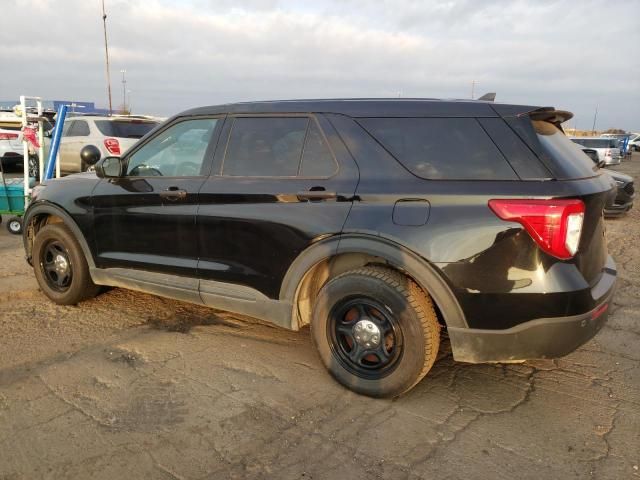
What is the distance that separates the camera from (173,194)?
372cm

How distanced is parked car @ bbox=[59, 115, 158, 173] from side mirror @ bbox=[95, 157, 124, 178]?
765 centimetres

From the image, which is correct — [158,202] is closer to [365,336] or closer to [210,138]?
[210,138]

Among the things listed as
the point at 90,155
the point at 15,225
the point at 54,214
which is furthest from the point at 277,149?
the point at 15,225

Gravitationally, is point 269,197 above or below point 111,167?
below

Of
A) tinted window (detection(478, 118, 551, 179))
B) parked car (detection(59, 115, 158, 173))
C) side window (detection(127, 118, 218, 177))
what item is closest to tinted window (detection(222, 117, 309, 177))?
side window (detection(127, 118, 218, 177))

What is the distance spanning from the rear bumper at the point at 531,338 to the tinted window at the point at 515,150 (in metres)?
0.72

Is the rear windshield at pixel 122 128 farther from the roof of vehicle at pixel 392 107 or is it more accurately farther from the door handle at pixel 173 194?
the roof of vehicle at pixel 392 107

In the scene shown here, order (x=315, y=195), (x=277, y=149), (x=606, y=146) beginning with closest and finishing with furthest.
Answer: (x=315, y=195) < (x=277, y=149) < (x=606, y=146)

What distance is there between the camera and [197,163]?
3750mm

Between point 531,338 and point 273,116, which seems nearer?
point 531,338

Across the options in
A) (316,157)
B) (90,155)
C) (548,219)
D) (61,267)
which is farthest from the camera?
(61,267)

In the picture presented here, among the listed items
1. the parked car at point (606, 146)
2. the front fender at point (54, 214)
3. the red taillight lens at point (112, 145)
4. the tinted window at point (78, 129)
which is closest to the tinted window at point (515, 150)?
the front fender at point (54, 214)

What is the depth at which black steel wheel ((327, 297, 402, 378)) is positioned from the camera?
9.92ft

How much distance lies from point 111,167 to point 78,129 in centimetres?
943
